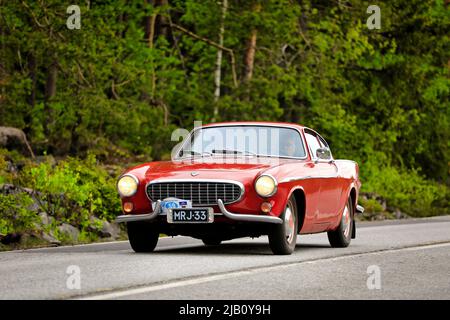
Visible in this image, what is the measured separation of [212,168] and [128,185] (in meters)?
1.00

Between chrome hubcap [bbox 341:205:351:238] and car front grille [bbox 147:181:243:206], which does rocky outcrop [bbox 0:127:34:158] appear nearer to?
chrome hubcap [bbox 341:205:351:238]

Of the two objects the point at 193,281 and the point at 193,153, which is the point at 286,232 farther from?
the point at 193,281

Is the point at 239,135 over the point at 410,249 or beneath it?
over

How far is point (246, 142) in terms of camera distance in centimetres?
1441

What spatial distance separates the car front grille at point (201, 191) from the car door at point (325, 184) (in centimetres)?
160

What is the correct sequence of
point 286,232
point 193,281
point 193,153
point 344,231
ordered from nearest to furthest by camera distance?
1. point 193,281
2. point 286,232
3. point 193,153
4. point 344,231

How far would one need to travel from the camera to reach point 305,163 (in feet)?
46.5

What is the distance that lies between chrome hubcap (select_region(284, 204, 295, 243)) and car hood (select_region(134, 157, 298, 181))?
566 mm

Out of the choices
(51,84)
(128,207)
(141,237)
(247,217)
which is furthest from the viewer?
(51,84)

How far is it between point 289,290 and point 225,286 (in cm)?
57

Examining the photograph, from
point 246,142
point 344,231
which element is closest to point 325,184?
point 246,142

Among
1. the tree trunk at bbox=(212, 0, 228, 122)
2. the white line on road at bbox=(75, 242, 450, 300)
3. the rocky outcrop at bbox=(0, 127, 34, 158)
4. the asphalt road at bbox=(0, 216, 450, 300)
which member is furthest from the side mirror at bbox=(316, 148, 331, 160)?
the tree trunk at bbox=(212, 0, 228, 122)

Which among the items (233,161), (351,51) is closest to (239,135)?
(233,161)
